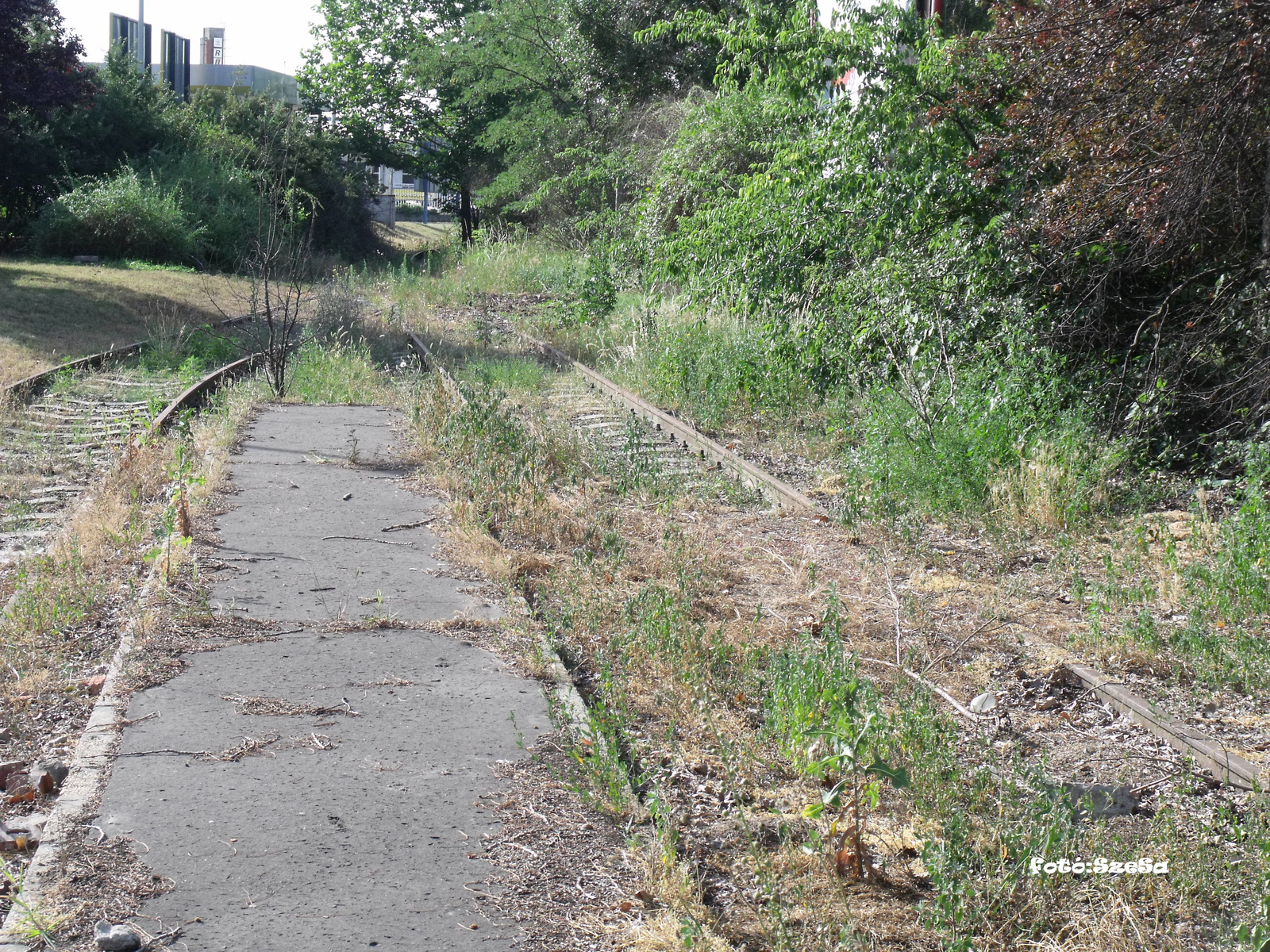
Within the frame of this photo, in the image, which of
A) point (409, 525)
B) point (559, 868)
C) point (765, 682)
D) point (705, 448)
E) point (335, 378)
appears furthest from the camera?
point (335, 378)

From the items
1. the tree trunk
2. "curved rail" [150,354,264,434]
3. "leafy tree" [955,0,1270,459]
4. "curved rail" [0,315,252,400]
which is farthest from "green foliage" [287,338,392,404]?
the tree trunk

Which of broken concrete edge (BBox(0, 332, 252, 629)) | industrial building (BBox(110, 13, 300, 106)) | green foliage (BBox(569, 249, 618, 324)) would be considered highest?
industrial building (BBox(110, 13, 300, 106))

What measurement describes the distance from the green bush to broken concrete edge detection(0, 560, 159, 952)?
25654 mm

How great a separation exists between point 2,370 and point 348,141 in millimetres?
38087

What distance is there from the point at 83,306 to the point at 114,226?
32.6ft

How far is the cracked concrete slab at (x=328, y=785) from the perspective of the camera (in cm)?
296

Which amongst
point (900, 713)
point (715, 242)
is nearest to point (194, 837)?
point (900, 713)

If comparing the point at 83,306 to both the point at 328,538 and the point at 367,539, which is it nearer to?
the point at 328,538

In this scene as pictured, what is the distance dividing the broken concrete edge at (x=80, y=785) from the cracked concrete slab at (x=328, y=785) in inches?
2.5

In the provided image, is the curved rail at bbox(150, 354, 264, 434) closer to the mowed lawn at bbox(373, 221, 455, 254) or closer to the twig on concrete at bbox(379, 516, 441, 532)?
the twig on concrete at bbox(379, 516, 441, 532)

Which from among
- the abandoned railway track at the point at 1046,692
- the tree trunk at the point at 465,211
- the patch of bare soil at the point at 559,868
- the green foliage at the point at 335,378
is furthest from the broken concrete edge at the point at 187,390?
the tree trunk at the point at 465,211

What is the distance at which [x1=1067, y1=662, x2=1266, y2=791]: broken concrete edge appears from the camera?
3859 millimetres

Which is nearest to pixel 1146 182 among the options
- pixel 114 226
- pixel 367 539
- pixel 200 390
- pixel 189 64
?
pixel 367 539

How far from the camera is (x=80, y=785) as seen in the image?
11.8ft
